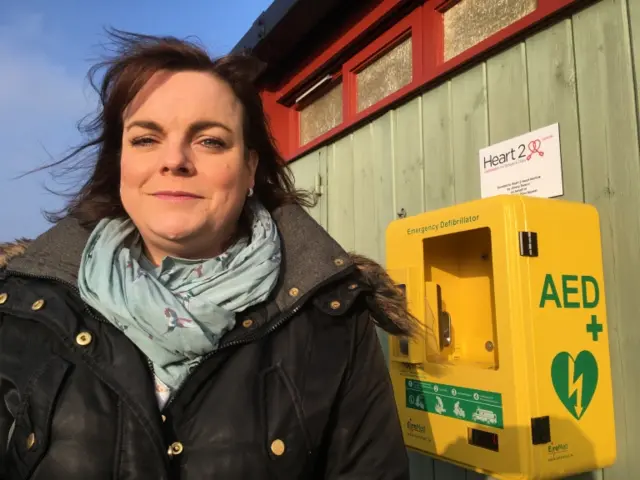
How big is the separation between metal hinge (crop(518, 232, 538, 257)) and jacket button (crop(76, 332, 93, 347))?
1.33 m

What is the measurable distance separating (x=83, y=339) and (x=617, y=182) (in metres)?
1.76

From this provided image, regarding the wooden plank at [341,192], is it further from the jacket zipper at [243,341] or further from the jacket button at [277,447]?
the jacket button at [277,447]

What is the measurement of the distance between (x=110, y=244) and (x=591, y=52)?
1.80 m

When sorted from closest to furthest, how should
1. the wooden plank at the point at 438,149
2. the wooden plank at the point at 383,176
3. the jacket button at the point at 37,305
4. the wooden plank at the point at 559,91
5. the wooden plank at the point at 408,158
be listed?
the jacket button at the point at 37,305
the wooden plank at the point at 559,91
the wooden plank at the point at 438,149
the wooden plank at the point at 408,158
the wooden plank at the point at 383,176

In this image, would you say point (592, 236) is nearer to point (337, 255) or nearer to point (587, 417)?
point (587, 417)

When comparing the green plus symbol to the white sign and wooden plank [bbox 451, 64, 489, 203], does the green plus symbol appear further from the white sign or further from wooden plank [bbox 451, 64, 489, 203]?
wooden plank [bbox 451, 64, 489, 203]

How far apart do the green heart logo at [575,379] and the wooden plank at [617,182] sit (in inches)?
4.7

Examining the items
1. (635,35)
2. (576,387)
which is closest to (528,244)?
(576,387)

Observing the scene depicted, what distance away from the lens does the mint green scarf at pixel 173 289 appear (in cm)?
130

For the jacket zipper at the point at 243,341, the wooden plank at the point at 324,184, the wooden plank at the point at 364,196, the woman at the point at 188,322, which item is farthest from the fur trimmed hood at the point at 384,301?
the wooden plank at the point at 324,184

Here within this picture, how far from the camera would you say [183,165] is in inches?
55.0

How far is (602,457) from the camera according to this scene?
1868 millimetres

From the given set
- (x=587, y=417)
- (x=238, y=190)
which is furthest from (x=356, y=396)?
(x=587, y=417)

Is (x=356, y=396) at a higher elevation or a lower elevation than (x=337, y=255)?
lower
